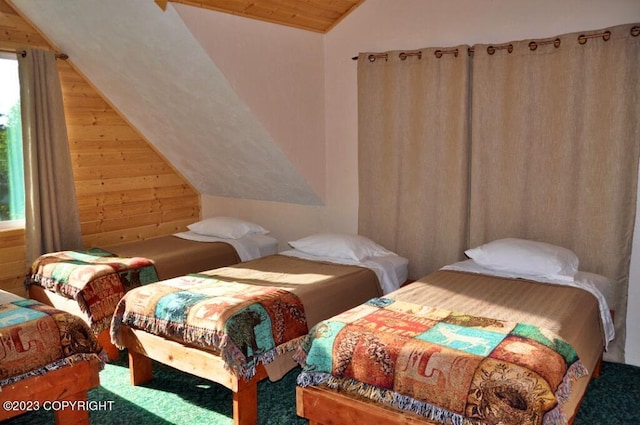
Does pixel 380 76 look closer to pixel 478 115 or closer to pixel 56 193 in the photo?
pixel 478 115

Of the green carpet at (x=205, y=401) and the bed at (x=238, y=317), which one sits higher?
the bed at (x=238, y=317)

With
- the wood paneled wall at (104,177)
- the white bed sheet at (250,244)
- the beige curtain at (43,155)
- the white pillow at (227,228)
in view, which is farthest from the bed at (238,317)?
the wood paneled wall at (104,177)

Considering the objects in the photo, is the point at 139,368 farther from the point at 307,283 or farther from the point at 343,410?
the point at 343,410

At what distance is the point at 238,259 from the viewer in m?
4.19

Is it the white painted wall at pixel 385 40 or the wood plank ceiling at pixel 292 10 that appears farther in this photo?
the wood plank ceiling at pixel 292 10

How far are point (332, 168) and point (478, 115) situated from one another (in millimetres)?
1262

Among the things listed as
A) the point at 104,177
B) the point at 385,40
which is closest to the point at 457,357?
the point at 385,40

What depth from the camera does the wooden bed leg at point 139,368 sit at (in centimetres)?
303

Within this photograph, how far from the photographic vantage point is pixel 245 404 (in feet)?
8.36

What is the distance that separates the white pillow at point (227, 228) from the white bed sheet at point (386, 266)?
0.74 meters

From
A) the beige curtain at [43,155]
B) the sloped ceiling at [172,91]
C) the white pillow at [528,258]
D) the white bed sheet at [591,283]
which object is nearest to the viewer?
the white bed sheet at [591,283]

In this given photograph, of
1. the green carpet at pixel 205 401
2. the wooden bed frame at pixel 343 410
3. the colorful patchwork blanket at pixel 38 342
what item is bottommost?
the green carpet at pixel 205 401

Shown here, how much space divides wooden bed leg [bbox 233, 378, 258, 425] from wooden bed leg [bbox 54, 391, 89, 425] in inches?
27.1

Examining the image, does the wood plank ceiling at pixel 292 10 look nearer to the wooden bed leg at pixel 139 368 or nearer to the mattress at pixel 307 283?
the mattress at pixel 307 283
